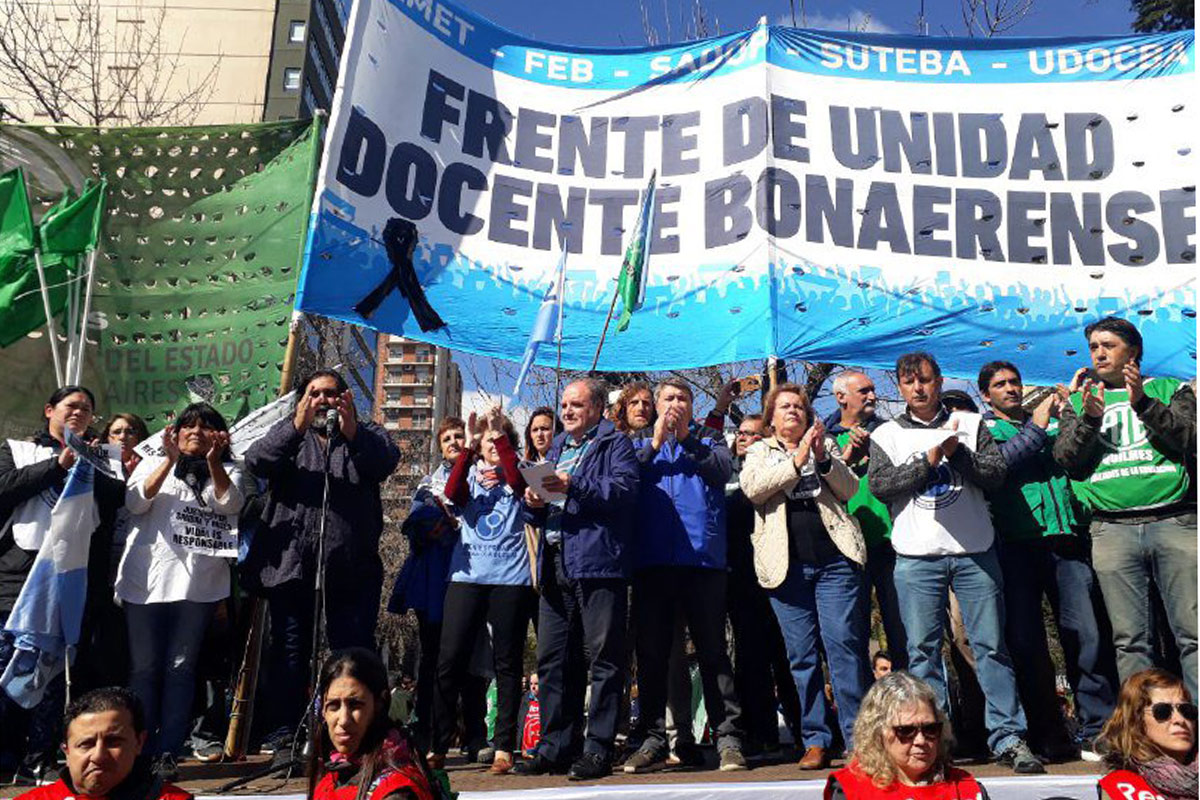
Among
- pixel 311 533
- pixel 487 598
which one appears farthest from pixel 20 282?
pixel 487 598

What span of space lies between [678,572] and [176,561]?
216 centimetres

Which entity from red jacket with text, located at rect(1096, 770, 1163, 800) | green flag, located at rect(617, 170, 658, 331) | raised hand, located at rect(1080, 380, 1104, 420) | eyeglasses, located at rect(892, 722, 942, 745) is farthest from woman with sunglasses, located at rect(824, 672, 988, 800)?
green flag, located at rect(617, 170, 658, 331)

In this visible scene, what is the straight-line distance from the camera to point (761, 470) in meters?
5.08

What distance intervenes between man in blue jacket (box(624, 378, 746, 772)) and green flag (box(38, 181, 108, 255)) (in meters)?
3.75

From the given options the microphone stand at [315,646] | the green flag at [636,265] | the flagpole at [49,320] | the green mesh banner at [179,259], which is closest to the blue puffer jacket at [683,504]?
the green flag at [636,265]

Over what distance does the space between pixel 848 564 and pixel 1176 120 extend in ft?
12.3

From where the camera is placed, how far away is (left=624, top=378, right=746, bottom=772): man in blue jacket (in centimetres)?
500

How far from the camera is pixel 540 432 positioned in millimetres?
5816

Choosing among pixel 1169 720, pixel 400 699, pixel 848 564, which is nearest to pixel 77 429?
pixel 400 699

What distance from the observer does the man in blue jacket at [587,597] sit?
4.80 m

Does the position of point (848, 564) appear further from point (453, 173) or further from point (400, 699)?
point (453, 173)

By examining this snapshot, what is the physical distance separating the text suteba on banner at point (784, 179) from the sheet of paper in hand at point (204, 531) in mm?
2103

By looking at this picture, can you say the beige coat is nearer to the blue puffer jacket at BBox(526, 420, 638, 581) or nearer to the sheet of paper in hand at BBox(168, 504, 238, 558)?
the blue puffer jacket at BBox(526, 420, 638, 581)

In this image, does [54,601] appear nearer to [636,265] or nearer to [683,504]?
[683,504]
